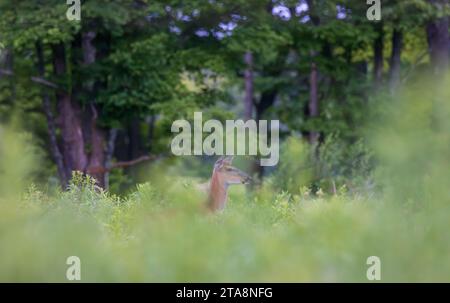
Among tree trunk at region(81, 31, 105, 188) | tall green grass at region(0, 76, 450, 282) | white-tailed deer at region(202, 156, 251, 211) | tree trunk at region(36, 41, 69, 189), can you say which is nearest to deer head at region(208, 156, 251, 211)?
white-tailed deer at region(202, 156, 251, 211)

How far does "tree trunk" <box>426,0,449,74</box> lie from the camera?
19.2m

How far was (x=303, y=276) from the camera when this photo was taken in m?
4.36

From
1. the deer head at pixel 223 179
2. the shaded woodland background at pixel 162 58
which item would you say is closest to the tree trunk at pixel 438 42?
the shaded woodland background at pixel 162 58

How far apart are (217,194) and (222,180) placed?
3.06 ft

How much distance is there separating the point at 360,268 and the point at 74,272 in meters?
1.85

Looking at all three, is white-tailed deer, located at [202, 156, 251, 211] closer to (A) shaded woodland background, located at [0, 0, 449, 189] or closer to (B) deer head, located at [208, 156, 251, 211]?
(B) deer head, located at [208, 156, 251, 211]

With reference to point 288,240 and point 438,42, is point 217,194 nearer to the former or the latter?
point 288,240

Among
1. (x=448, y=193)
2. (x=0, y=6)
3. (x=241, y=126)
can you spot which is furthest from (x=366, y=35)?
(x=448, y=193)

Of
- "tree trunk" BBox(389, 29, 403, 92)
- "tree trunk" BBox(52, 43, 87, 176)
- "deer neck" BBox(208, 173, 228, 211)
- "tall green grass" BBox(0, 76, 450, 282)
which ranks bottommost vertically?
"tall green grass" BBox(0, 76, 450, 282)

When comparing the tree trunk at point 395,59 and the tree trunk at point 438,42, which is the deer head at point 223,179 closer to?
the tree trunk at point 438,42

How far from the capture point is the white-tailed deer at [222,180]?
27.1 ft

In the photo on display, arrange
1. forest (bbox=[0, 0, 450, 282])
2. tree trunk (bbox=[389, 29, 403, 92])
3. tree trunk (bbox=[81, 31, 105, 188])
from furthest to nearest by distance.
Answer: tree trunk (bbox=[389, 29, 403, 92]), tree trunk (bbox=[81, 31, 105, 188]), forest (bbox=[0, 0, 450, 282])

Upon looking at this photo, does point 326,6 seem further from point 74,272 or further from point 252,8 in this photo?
point 74,272

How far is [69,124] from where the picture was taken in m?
18.1
